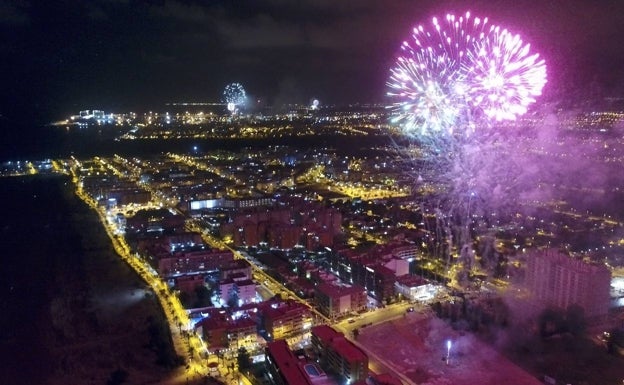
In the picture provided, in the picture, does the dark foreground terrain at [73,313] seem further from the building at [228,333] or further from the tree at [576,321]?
the tree at [576,321]

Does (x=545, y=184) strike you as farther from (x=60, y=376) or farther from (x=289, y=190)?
(x=60, y=376)

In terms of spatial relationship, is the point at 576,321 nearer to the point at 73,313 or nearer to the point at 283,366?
the point at 283,366

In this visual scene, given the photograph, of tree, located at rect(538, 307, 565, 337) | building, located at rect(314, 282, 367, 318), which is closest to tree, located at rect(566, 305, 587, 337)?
tree, located at rect(538, 307, 565, 337)

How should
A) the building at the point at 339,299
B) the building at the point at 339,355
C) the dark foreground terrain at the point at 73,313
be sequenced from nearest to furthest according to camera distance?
the building at the point at 339,355 → the dark foreground terrain at the point at 73,313 → the building at the point at 339,299

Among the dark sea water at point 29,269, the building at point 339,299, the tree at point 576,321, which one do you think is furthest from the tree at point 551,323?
the dark sea water at point 29,269

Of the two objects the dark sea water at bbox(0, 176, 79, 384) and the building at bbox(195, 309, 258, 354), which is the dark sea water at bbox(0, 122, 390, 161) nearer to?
the dark sea water at bbox(0, 176, 79, 384)

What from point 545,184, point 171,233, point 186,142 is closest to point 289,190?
point 171,233
